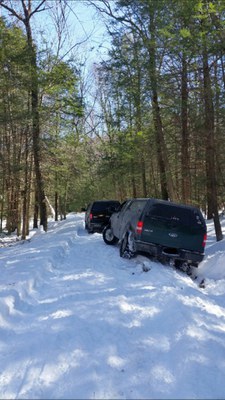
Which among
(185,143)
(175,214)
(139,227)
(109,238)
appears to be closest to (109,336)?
(139,227)

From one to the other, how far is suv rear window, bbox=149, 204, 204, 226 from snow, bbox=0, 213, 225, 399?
1.66 metres

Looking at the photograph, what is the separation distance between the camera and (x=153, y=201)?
954 centimetres

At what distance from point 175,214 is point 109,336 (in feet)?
17.3

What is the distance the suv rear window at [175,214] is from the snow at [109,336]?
65.3 inches

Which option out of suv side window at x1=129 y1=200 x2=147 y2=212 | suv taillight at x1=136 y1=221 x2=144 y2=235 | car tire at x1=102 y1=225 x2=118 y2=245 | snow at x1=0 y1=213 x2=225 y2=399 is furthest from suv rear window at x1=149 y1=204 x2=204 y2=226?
car tire at x1=102 y1=225 x2=118 y2=245

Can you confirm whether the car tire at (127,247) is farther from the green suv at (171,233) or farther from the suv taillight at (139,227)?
the suv taillight at (139,227)

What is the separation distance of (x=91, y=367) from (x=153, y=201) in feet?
20.1

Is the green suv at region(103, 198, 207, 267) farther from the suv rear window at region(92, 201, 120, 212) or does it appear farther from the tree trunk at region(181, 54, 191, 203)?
the suv rear window at region(92, 201, 120, 212)

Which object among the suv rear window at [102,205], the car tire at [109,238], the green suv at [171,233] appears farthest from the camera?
the suv rear window at [102,205]

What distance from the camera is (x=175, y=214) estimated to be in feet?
30.8

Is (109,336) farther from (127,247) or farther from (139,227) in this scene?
(127,247)

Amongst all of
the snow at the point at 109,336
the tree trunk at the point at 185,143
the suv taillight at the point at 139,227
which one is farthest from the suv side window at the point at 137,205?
the tree trunk at the point at 185,143

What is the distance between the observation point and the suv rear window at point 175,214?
30.7ft

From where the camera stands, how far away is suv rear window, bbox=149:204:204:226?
30.7ft
